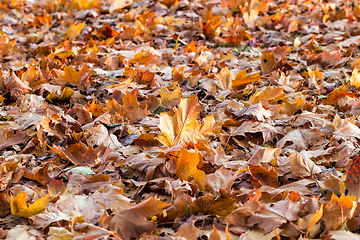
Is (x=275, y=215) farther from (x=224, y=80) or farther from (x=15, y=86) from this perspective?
A: (x=15, y=86)

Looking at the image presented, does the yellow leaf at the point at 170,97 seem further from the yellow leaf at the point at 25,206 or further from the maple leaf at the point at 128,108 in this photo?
the yellow leaf at the point at 25,206

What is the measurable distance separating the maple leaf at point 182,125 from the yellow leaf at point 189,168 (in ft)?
0.58

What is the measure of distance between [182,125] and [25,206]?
692 mm

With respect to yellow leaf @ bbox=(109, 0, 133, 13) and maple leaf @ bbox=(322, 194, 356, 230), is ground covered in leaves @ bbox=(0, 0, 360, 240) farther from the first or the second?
yellow leaf @ bbox=(109, 0, 133, 13)

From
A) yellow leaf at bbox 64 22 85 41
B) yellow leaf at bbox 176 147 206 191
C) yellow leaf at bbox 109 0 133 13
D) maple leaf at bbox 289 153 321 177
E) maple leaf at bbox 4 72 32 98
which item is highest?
yellow leaf at bbox 109 0 133 13

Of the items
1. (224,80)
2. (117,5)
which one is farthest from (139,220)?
(117,5)

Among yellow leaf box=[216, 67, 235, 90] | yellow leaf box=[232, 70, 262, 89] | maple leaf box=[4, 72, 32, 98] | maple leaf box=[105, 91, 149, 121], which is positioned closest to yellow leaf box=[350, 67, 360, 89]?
yellow leaf box=[232, 70, 262, 89]

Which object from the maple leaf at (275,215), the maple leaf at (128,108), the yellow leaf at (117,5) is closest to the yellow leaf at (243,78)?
the maple leaf at (128,108)

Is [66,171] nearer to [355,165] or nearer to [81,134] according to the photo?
[81,134]

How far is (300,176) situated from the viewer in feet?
Result: 4.34

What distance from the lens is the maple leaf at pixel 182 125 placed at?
4.69 feet

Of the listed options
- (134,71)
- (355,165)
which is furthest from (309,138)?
(134,71)

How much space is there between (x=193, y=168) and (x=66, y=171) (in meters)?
0.55

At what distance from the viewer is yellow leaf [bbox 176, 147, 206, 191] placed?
124 cm
